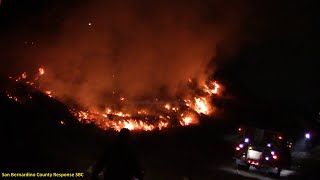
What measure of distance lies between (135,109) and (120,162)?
26072 millimetres

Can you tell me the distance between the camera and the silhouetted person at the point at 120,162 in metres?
7.05

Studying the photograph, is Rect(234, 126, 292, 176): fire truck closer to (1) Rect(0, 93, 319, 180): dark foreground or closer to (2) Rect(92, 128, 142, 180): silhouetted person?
(1) Rect(0, 93, 319, 180): dark foreground

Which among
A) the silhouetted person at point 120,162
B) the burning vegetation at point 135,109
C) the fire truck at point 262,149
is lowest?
the silhouetted person at point 120,162

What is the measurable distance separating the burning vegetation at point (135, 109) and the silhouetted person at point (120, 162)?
60.2ft

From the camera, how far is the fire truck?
65.6ft

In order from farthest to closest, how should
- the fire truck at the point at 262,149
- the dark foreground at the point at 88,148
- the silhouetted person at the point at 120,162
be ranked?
the fire truck at the point at 262,149 < the dark foreground at the point at 88,148 < the silhouetted person at the point at 120,162

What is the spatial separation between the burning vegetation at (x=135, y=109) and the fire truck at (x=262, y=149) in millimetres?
9784

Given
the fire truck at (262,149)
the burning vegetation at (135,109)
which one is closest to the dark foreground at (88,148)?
the fire truck at (262,149)

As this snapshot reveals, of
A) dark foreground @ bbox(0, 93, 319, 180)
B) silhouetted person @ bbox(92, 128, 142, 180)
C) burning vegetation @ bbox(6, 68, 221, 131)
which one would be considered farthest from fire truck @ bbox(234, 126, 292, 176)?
silhouetted person @ bbox(92, 128, 142, 180)

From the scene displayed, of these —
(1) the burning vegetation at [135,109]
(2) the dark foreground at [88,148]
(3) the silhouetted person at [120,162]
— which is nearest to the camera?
(3) the silhouetted person at [120,162]

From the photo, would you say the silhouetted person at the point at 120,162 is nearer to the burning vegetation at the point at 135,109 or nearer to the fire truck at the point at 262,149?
the fire truck at the point at 262,149

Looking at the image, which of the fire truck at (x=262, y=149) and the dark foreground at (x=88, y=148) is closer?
the dark foreground at (x=88, y=148)

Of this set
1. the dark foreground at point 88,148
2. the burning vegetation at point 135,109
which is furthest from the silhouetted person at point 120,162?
the burning vegetation at point 135,109

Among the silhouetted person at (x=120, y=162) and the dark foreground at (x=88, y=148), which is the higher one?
the dark foreground at (x=88, y=148)
